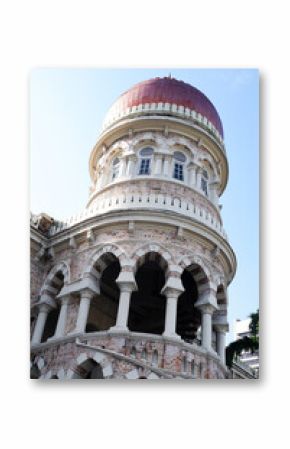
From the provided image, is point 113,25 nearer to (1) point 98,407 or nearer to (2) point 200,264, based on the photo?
(2) point 200,264

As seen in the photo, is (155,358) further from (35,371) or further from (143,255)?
(35,371)

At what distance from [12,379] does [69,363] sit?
169 cm

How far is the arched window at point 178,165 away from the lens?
10.0 meters

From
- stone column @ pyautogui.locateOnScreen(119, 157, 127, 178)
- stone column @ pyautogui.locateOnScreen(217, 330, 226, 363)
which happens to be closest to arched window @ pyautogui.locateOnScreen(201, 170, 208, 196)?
stone column @ pyautogui.locateOnScreen(119, 157, 127, 178)

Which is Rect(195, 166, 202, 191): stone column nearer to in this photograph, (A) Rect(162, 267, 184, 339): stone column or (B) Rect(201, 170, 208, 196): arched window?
(B) Rect(201, 170, 208, 196): arched window

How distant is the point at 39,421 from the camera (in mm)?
5645

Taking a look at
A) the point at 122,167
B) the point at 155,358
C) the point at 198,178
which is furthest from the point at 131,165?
the point at 155,358

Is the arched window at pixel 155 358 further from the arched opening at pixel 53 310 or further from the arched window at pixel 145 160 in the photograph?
the arched window at pixel 145 160

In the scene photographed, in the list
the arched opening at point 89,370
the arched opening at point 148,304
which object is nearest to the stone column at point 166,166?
the arched opening at point 148,304

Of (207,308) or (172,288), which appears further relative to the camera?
(207,308)

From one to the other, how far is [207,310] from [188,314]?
1195 mm

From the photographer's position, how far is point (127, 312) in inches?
303

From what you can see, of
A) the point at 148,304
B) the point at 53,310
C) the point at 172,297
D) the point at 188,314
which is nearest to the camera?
the point at 172,297

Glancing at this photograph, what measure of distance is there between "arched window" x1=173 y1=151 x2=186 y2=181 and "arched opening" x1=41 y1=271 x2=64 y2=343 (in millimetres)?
2945
